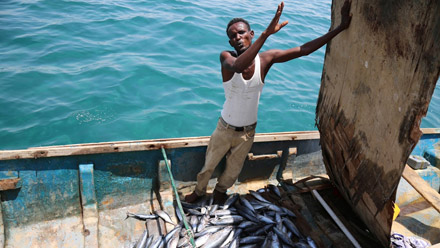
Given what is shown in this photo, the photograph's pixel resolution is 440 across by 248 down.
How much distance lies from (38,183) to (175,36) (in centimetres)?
1080

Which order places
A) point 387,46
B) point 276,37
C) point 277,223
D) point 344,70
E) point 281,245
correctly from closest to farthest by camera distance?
1. point 387,46
2. point 344,70
3. point 281,245
4. point 277,223
5. point 276,37

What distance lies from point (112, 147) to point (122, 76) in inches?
267

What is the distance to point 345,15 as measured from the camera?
11.8 ft

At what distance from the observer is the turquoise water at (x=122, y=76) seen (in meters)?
8.99

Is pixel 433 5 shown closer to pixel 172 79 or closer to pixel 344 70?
pixel 344 70

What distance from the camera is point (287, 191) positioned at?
530 cm

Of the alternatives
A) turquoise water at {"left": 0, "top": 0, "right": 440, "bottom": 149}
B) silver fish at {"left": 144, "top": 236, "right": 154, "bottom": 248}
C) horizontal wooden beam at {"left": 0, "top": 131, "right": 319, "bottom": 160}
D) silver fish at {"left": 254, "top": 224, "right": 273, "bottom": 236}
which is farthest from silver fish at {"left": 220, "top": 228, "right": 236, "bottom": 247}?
turquoise water at {"left": 0, "top": 0, "right": 440, "bottom": 149}

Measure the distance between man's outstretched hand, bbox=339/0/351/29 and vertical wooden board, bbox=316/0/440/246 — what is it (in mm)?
67

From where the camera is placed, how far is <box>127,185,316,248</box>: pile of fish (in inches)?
167

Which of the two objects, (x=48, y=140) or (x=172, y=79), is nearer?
(x=48, y=140)

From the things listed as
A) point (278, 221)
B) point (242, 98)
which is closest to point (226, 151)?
point (242, 98)

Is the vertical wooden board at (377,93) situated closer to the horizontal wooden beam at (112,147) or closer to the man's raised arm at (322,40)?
the man's raised arm at (322,40)

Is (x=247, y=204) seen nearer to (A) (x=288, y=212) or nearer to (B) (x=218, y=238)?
(A) (x=288, y=212)

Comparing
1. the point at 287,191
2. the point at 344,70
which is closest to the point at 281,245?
the point at 287,191
